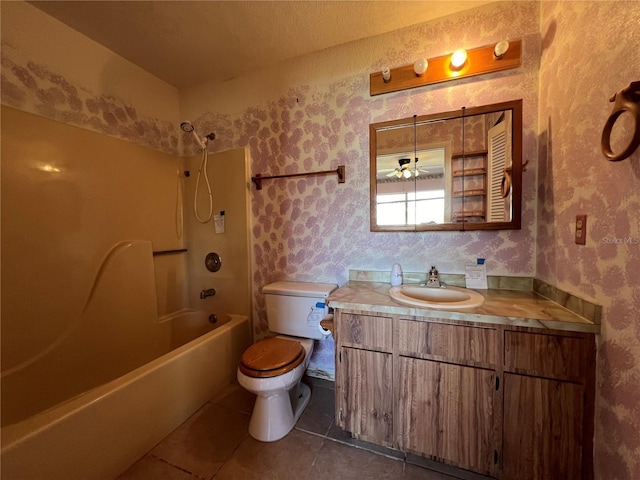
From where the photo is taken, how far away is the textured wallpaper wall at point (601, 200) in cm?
74

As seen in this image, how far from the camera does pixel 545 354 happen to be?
92 centimetres

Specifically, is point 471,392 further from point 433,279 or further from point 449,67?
point 449,67

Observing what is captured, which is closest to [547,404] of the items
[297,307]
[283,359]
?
[283,359]

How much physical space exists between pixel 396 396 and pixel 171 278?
2.02 m

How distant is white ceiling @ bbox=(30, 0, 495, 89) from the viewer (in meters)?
1.36

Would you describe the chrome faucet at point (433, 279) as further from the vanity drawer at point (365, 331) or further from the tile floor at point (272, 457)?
the tile floor at point (272, 457)

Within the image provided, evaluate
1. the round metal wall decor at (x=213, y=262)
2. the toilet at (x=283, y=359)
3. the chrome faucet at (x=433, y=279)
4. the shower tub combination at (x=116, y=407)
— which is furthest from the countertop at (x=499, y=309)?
the round metal wall decor at (x=213, y=262)

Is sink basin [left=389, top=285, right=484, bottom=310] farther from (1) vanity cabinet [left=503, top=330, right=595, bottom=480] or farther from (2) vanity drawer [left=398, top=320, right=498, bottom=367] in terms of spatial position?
(1) vanity cabinet [left=503, top=330, right=595, bottom=480]

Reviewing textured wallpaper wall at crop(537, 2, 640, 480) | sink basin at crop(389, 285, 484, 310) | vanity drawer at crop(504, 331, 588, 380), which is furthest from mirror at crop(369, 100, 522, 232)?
vanity drawer at crop(504, 331, 588, 380)

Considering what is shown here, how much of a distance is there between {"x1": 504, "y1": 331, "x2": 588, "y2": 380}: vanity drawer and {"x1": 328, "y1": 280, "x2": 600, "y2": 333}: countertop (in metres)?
0.05

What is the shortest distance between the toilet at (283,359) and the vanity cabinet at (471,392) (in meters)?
0.31

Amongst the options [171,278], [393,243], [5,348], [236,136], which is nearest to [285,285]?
[393,243]

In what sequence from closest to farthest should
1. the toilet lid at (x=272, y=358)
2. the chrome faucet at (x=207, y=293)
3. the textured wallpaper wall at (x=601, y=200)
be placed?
the textured wallpaper wall at (x=601, y=200) < the toilet lid at (x=272, y=358) < the chrome faucet at (x=207, y=293)

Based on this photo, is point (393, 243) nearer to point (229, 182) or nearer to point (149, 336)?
point (229, 182)
